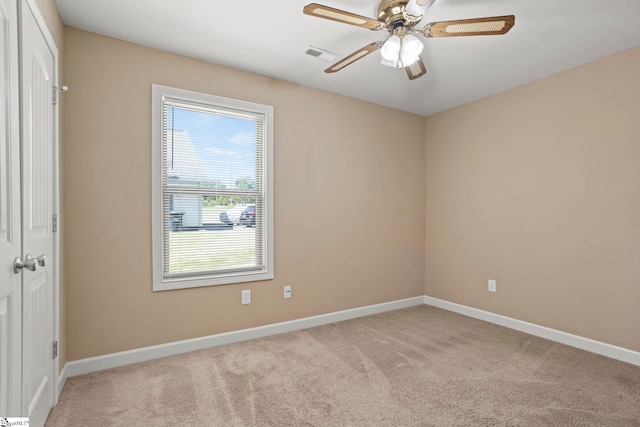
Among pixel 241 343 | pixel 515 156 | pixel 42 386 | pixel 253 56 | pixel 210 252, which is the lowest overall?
pixel 241 343

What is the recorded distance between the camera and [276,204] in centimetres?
323

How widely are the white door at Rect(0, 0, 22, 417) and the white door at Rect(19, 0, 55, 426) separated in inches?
2.6

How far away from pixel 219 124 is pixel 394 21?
5.66ft

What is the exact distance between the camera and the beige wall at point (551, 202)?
2.65m

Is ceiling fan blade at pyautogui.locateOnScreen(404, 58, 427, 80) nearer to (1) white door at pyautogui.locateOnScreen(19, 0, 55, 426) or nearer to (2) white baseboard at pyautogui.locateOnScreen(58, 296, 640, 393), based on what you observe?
(1) white door at pyautogui.locateOnScreen(19, 0, 55, 426)

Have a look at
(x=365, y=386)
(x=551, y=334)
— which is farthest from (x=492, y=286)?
(x=365, y=386)

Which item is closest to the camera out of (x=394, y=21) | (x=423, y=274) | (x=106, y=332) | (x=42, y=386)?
(x=42, y=386)

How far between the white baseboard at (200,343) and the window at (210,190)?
1.60 ft

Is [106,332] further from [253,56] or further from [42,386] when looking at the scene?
[253,56]

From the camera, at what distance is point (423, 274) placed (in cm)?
437

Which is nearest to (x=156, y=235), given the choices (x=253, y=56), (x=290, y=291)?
(x=290, y=291)

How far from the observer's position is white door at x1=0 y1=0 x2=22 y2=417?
1.24 m

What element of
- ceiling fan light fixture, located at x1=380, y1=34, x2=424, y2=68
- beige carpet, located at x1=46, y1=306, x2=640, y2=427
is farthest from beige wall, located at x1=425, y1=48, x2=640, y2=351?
ceiling fan light fixture, located at x1=380, y1=34, x2=424, y2=68

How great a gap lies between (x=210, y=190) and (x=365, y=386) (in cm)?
202
